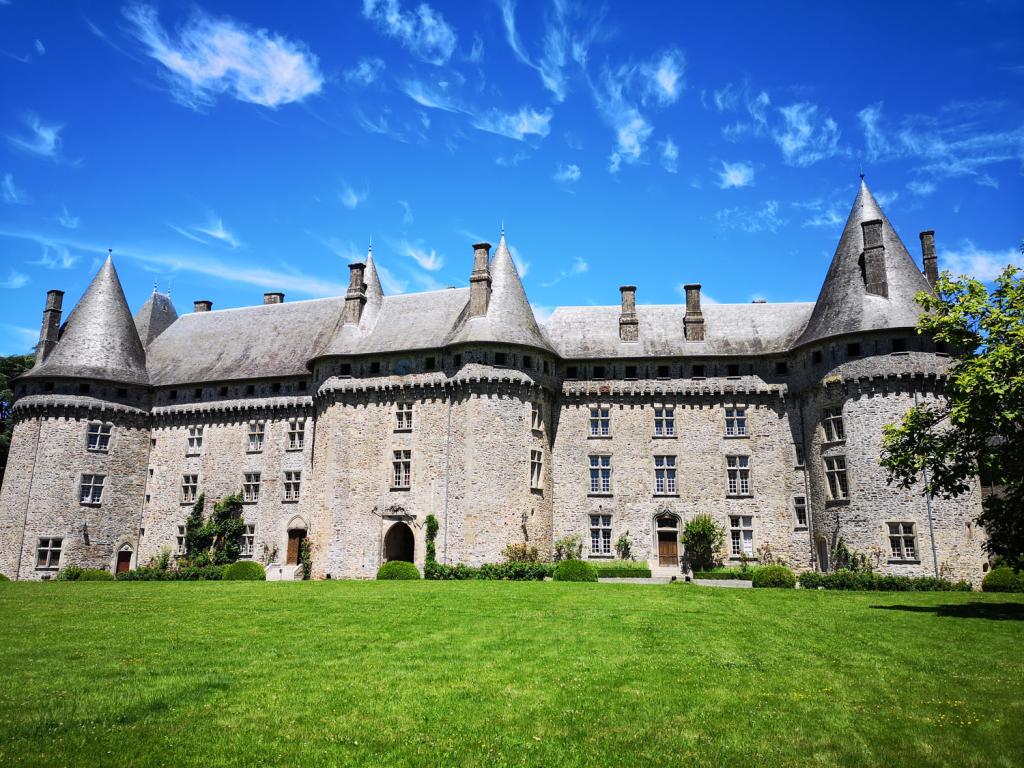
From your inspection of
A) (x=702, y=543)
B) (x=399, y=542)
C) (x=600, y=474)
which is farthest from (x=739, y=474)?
(x=399, y=542)

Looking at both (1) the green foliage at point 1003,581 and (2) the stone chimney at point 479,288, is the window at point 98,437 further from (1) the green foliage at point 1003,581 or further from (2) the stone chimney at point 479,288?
(1) the green foliage at point 1003,581

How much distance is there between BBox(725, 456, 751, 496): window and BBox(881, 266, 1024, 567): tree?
16.2 metres

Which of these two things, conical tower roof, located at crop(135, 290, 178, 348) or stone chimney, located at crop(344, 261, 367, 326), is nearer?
stone chimney, located at crop(344, 261, 367, 326)

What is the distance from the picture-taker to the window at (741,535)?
38312 millimetres

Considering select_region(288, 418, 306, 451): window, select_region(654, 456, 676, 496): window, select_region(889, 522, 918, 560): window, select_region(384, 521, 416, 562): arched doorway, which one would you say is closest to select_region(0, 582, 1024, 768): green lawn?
select_region(889, 522, 918, 560): window

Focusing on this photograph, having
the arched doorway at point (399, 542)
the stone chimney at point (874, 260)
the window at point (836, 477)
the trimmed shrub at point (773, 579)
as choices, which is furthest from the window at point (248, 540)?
the stone chimney at point (874, 260)

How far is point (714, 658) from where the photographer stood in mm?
14727

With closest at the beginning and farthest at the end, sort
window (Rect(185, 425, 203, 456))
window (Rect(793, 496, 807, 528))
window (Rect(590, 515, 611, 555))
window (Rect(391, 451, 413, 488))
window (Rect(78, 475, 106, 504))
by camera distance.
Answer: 1. window (Rect(793, 496, 807, 528))
2. window (Rect(391, 451, 413, 488))
3. window (Rect(590, 515, 611, 555))
4. window (Rect(78, 475, 106, 504))
5. window (Rect(185, 425, 203, 456))

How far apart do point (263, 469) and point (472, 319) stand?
14817 millimetres

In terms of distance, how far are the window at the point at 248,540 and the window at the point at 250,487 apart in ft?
4.71

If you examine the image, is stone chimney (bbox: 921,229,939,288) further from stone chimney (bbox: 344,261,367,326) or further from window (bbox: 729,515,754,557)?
stone chimney (bbox: 344,261,367,326)

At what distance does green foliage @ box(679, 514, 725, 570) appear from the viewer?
124 ft

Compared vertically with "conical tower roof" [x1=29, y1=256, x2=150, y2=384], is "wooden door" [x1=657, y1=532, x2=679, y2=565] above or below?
below

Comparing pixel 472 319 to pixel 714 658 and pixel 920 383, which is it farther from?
pixel 714 658
